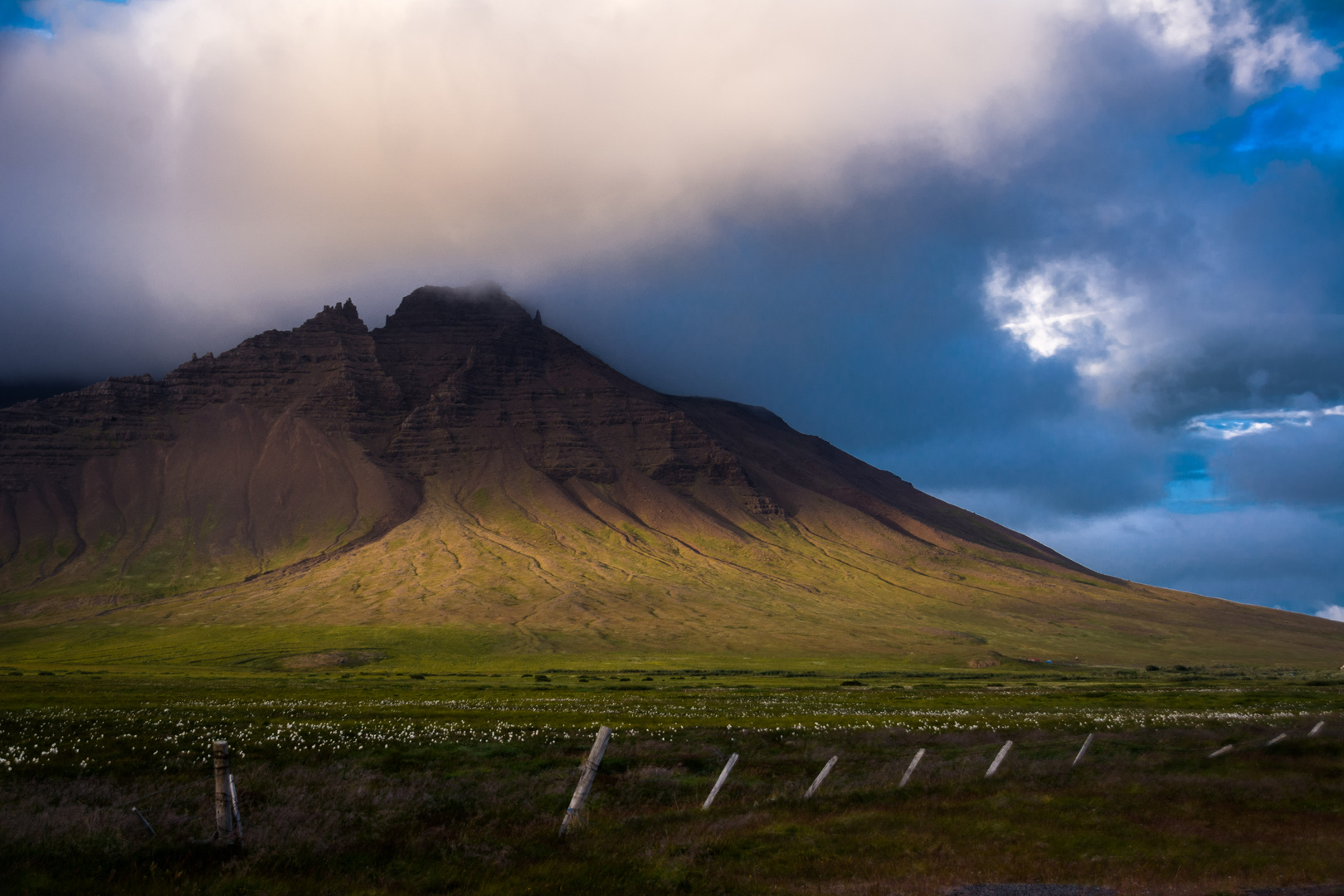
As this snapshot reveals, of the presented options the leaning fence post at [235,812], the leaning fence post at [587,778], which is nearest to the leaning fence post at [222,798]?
the leaning fence post at [235,812]

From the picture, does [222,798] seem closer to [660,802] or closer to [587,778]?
[587,778]

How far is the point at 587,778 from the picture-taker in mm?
15930

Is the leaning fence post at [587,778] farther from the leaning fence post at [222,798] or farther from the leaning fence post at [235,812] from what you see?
the leaning fence post at [222,798]

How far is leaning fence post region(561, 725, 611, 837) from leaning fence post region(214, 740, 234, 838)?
6338mm

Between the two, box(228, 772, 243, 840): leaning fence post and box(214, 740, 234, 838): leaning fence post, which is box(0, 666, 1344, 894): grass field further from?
box(214, 740, 234, 838): leaning fence post

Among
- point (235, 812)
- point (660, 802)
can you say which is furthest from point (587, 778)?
point (660, 802)

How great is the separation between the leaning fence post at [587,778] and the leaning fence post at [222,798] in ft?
20.8

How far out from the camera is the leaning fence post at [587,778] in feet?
50.4

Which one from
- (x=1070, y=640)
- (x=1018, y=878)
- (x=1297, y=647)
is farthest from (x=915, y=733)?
(x=1297, y=647)

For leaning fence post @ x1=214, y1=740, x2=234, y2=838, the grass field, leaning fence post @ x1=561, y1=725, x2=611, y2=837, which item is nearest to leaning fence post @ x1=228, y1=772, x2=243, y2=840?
leaning fence post @ x1=214, y1=740, x2=234, y2=838

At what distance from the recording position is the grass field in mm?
14719

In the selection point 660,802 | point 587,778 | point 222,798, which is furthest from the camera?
point 660,802

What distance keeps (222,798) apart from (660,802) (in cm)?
1130

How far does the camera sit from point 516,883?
46.3ft
